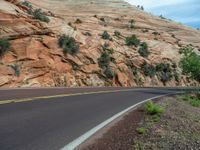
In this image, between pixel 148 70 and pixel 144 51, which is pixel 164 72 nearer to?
pixel 144 51

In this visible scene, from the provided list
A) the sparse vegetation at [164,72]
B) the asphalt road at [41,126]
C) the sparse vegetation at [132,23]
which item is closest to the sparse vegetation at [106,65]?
the sparse vegetation at [164,72]

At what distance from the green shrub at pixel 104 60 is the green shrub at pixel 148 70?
736 centimetres

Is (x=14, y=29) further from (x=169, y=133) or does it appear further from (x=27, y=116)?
(x=169, y=133)

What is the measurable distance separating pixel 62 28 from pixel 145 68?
1353 cm

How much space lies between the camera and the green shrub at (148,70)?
52591 mm

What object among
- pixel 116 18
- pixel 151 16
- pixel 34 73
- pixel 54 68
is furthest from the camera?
pixel 151 16

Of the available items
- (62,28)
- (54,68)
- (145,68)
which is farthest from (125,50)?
(54,68)

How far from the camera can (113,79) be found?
45.8 metres

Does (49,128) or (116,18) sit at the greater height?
(116,18)

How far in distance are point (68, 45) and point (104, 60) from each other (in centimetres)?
575

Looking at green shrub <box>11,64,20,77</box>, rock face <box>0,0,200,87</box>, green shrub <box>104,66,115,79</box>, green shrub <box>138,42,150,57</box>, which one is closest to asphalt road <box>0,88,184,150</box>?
rock face <box>0,0,200,87</box>

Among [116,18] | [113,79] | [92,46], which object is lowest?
[113,79]

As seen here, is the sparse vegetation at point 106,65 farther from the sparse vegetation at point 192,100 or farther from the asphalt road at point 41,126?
the asphalt road at point 41,126

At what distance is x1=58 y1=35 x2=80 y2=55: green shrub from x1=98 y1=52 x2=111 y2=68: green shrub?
3754 millimetres
